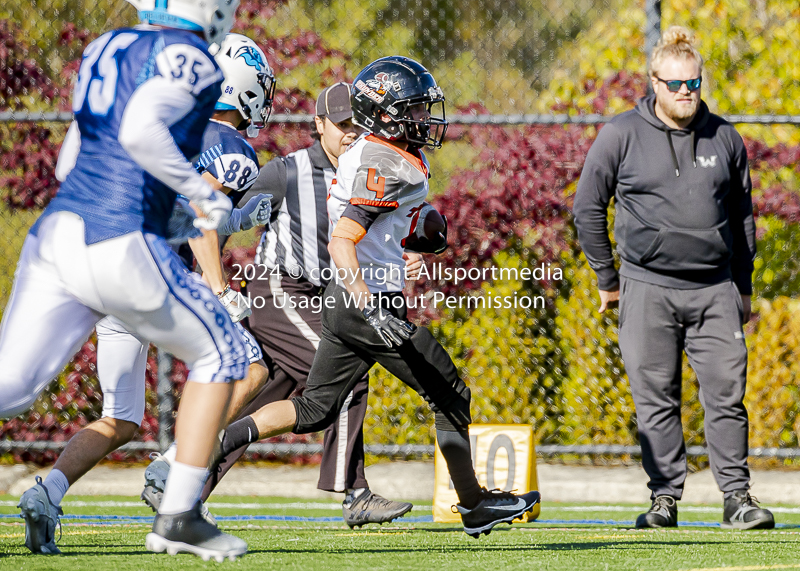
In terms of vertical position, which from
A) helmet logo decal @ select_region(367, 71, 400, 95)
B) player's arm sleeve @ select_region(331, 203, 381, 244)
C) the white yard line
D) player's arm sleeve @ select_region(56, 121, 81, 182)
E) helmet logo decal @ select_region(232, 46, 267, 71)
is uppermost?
helmet logo decal @ select_region(232, 46, 267, 71)

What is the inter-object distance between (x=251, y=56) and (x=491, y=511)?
2057 mm

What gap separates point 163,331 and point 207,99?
2.07 ft

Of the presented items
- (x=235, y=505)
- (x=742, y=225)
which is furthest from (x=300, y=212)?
(x=742, y=225)

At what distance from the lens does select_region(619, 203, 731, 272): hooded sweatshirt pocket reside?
490cm

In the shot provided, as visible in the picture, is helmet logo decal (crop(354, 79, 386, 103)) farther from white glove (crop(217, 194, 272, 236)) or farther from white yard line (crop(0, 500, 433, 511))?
white yard line (crop(0, 500, 433, 511))

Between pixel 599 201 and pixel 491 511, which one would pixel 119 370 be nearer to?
pixel 491 511

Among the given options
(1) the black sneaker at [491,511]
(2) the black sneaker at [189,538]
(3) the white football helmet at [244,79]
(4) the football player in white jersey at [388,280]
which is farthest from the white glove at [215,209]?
(3) the white football helmet at [244,79]

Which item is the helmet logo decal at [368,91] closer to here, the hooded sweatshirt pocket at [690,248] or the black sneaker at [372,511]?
the hooded sweatshirt pocket at [690,248]

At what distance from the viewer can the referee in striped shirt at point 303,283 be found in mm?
4949

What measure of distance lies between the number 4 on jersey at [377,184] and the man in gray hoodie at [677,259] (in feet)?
5.07

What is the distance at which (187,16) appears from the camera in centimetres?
306

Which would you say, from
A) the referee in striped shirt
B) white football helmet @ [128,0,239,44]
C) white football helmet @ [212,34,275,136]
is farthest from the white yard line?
white football helmet @ [128,0,239,44]

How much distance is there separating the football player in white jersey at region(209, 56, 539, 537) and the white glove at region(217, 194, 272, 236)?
0.85ft

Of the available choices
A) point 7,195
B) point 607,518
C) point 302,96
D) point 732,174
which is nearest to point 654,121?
point 732,174
